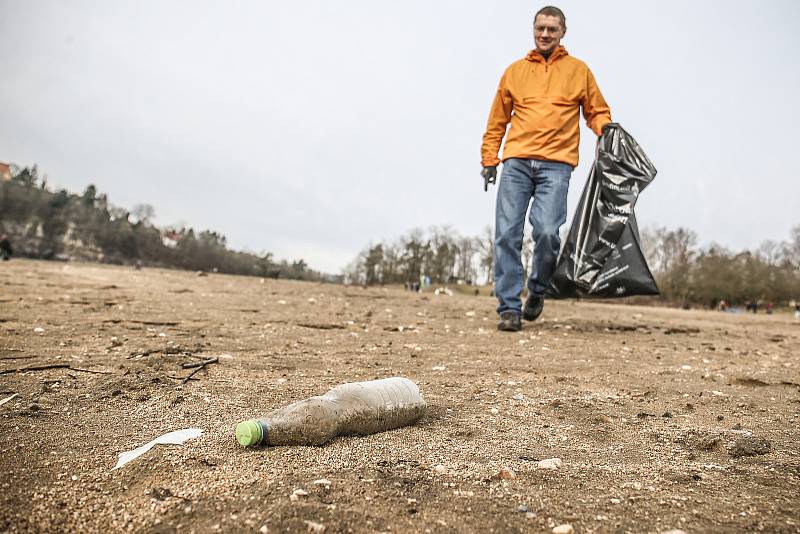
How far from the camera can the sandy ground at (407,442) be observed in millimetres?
1118

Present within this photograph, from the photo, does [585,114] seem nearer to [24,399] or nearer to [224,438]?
[224,438]

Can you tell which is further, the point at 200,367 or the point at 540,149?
the point at 540,149

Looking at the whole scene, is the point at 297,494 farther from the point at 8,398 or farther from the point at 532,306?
the point at 532,306

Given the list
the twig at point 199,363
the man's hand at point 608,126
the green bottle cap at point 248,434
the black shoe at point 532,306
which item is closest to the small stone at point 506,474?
the green bottle cap at point 248,434

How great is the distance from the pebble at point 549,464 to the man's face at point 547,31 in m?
4.14

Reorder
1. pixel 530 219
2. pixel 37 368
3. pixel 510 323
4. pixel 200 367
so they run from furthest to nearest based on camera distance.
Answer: pixel 530 219 < pixel 510 323 < pixel 200 367 < pixel 37 368

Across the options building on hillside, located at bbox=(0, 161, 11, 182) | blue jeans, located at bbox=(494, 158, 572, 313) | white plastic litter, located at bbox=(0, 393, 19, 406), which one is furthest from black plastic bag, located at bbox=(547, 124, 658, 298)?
building on hillside, located at bbox=(0, 161, 11, 182)

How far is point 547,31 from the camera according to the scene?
14.8 feet

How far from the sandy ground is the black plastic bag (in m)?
0.82

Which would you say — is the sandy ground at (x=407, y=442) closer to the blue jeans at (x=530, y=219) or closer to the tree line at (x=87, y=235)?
the blue jeans at (x=530, y=219)

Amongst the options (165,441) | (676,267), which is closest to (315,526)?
(165,441)

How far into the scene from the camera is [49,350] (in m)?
2.72

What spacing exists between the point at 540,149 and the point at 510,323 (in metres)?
1.61

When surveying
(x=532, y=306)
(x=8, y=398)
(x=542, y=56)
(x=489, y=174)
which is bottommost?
(x=8, y=398)
